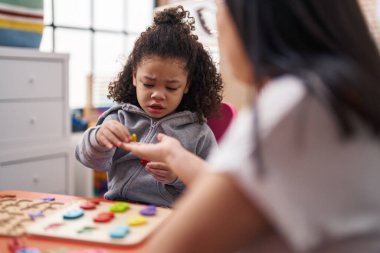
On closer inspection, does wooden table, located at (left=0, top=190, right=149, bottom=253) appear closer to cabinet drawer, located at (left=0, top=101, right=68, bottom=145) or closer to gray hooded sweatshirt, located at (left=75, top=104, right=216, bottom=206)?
gray hooded sweatshirt, located at (left=75, top=104, right=216, bottom=206)

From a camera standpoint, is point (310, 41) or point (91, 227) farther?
point (91, 227)

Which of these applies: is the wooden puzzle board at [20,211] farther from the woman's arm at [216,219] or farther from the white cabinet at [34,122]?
the white cabinet at [34,122]

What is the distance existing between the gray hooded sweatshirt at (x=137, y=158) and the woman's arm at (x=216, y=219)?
27.7 inches

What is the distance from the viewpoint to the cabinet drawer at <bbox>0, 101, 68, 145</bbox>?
204 centimetres

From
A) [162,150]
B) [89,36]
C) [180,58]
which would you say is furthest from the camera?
[89,36]

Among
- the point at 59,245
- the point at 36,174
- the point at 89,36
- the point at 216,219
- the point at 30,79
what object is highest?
the point at 89,36

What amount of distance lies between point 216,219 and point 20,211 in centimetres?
56

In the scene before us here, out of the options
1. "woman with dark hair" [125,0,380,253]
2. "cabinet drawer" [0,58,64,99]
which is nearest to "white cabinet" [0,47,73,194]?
"cabinet drawer" [0,58,64,99]

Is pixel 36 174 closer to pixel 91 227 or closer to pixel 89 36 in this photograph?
pixel 89 36

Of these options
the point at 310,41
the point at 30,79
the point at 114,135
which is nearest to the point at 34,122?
the point at 30,79

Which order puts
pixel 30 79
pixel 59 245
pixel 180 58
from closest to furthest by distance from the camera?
1. pixel 59 245
2. pixel 180 58
3. pixel 30 79

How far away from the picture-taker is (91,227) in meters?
0.77

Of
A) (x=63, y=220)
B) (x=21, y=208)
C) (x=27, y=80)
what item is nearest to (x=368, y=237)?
(x=63, y=220)

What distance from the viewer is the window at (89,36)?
289cm
